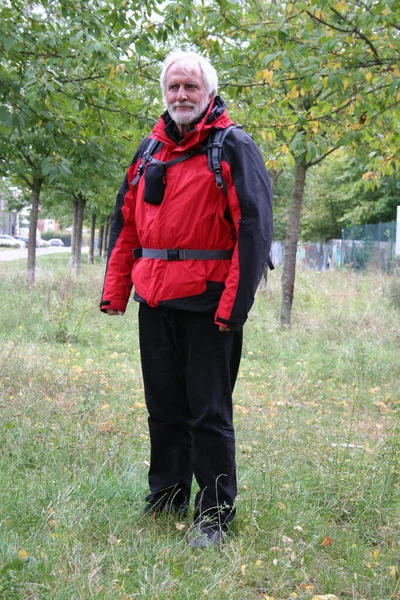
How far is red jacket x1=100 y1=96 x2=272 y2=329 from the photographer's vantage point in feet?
9.82

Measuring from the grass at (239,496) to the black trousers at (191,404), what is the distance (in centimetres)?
20

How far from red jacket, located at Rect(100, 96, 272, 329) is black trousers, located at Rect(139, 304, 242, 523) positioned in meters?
0.15

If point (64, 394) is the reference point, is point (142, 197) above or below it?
above

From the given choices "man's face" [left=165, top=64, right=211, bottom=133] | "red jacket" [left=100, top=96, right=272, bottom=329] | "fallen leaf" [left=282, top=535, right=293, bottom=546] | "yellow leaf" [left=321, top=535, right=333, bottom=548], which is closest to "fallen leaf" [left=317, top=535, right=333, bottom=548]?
"yellow leaf" [left=321, top=535, right=333, bottom=548]

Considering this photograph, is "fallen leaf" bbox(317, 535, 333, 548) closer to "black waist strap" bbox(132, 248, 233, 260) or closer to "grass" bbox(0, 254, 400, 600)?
"grass" bbox(0, 254, 400, 600)

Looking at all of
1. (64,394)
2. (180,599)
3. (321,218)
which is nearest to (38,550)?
(180,599)

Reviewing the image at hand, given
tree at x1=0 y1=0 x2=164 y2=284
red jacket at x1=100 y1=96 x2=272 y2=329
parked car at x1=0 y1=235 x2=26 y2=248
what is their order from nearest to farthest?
1. red jacket at x1=100 y1=96 x2=272 y2=329
2. tree at x1=0 y1=0 x2=164 y2=284
3. parked car at x1=0 y1=235 x2=26 y2=248

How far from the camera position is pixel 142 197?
10.6ft

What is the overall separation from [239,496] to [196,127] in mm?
1958

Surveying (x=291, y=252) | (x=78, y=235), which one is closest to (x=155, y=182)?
(x=291, y=252)

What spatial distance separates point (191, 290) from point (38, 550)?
4.02 ft

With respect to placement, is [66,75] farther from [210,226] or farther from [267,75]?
[210,226]

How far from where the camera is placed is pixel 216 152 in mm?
3051

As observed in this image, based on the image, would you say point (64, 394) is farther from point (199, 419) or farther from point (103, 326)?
point (103, 326)
